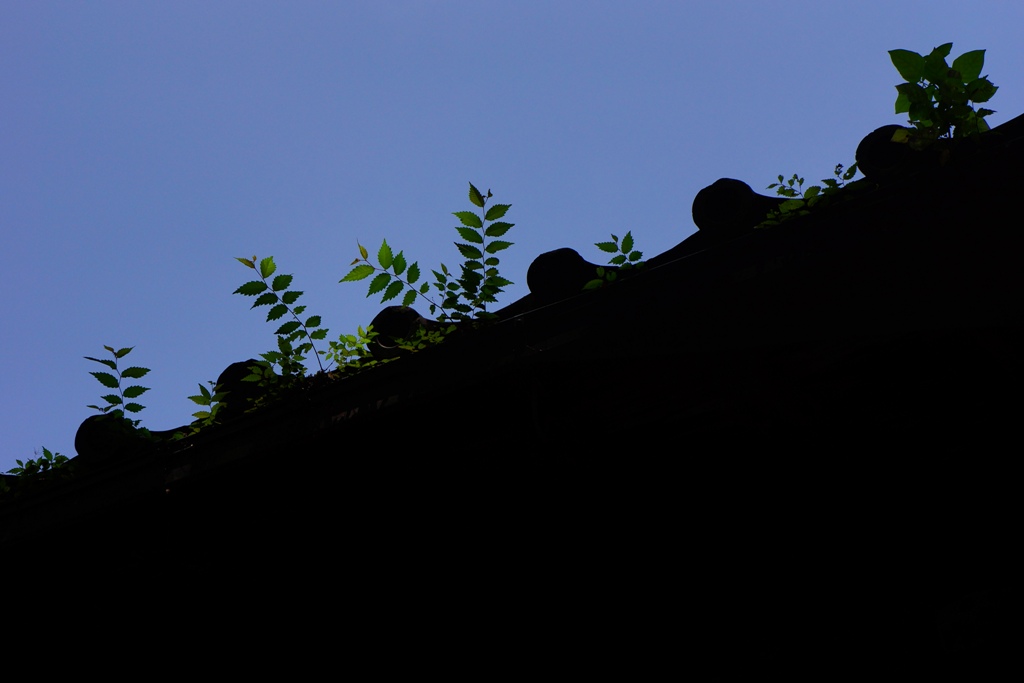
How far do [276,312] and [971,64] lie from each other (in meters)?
2.82

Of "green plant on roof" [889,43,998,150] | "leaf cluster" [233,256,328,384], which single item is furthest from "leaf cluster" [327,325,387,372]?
"green plant on roof" [889,43,998,150]

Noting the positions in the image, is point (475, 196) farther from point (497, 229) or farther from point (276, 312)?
point (276, 312)

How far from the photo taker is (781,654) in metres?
2.43

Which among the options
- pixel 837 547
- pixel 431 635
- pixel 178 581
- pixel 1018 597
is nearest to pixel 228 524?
pixel 178 581

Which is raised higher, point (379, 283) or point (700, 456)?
point (379, 283)

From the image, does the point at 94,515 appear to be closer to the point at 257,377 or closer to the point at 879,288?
the point at 257,377

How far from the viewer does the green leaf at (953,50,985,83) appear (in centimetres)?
228

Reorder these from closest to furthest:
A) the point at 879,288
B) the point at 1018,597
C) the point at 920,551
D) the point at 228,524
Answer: the point at 879,288 < the point at 1018,597 < the point at 920,551 < the point at 228,524

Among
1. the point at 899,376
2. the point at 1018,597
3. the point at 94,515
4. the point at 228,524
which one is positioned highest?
the point at 94,515

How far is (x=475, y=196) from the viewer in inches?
120

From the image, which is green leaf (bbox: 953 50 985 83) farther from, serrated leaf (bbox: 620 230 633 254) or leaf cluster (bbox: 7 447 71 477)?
leaf cluster (bbox: 7 447 71 477)

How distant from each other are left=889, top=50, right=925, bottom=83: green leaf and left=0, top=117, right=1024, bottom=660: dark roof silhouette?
0.90ft

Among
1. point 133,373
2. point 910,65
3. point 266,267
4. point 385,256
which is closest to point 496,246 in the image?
point 385,256

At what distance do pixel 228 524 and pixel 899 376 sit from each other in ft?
8.53
